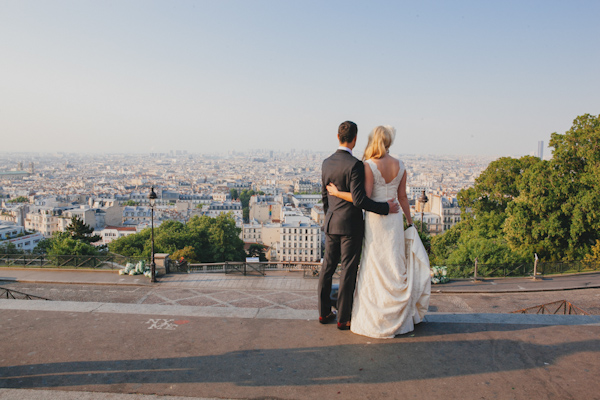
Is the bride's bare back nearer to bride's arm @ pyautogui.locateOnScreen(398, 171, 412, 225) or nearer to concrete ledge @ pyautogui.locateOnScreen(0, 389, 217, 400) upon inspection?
bride's arm @ pyautogui.locateOnScreen(398, 171, 412, 225)

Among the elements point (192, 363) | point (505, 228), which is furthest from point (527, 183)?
point (192, 363)

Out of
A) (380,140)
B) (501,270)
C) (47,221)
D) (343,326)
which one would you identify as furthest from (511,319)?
(47,221)

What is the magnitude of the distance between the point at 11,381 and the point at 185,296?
7926mm

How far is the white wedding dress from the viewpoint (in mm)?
4301

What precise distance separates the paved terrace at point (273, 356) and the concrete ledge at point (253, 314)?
0.5 inches

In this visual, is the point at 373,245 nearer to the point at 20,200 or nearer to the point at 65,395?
the point at 65,395

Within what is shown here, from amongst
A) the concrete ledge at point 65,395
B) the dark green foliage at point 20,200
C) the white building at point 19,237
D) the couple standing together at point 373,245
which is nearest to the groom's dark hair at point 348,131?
the couple standing together at point 373,245

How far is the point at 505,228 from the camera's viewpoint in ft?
77.0

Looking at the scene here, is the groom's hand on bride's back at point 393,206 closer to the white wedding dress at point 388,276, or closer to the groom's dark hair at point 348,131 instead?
the white wedding dress at point 388,276

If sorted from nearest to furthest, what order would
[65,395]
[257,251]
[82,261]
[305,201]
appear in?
[65,395] → [82,261] → [257,251] → [305,201]

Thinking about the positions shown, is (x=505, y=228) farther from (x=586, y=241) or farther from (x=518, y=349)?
(x=518, y=349)

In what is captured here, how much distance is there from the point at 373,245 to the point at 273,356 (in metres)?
1.45

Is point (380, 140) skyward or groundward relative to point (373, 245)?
skyward

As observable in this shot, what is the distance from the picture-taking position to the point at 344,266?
177 inches
